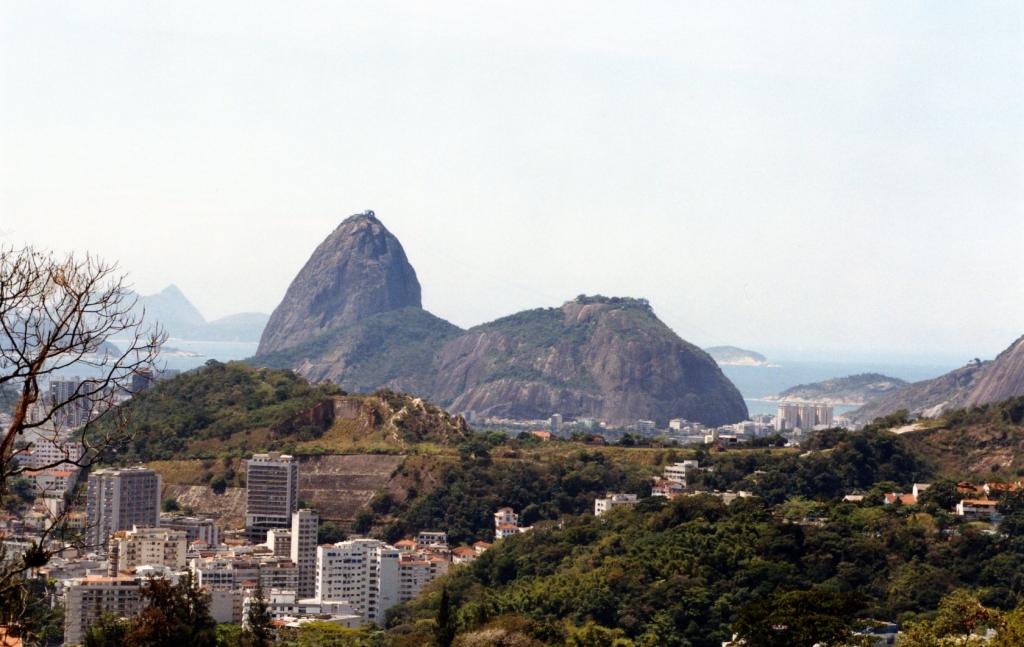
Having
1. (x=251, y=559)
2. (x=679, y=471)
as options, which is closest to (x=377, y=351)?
(x=679, y=471)

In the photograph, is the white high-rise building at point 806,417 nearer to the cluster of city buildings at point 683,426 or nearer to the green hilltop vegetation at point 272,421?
the cluster of city buildings at point 683,426

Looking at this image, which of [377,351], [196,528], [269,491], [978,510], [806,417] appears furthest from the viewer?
[377,351]

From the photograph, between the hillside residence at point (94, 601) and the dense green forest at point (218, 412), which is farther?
the dense green forest at point (218, 412)

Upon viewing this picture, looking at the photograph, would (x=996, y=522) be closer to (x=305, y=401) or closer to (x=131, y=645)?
(x=131, y=645)

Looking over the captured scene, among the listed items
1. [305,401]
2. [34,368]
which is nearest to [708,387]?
[305,401]

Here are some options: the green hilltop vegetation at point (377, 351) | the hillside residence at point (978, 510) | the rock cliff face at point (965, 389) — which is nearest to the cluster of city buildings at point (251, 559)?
the hillside residence at point (978, 510)

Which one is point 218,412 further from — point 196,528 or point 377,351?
point 377,351

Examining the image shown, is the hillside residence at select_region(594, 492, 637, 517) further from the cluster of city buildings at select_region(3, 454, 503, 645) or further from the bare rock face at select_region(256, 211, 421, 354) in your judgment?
the bare rock face at select_region(256, 211, 421, 354)
